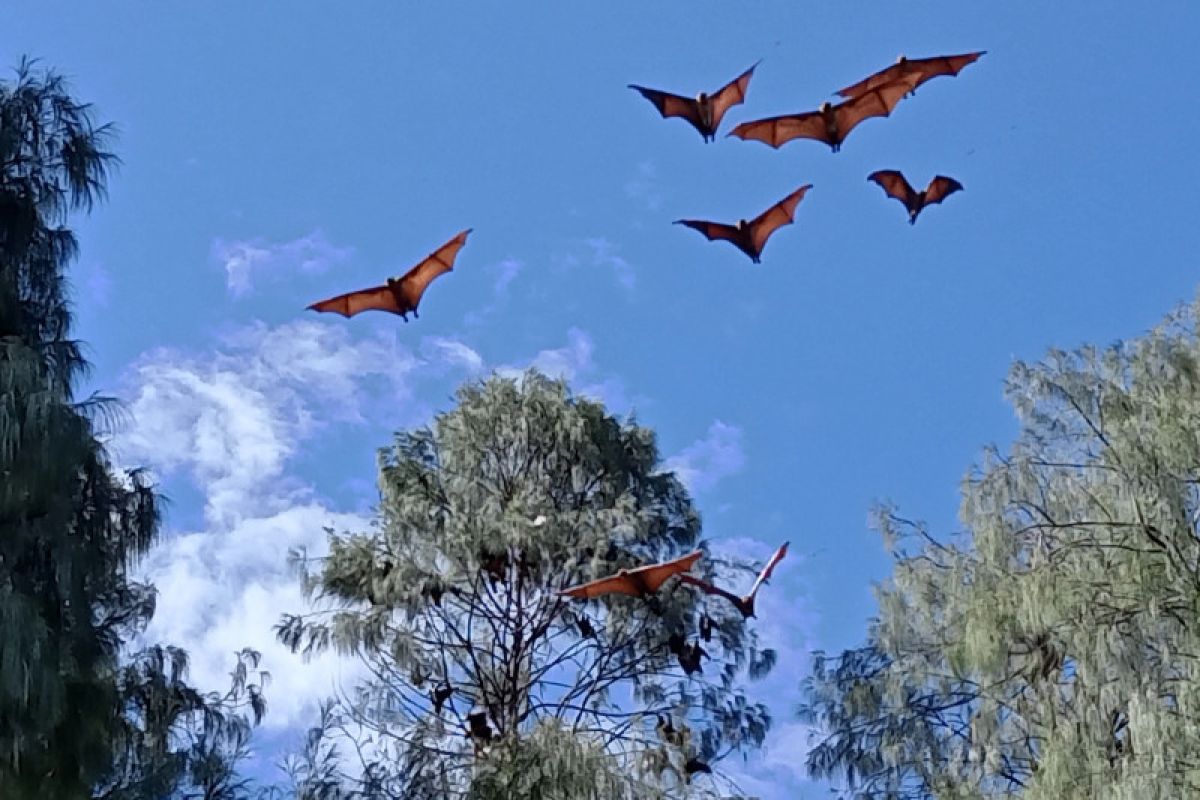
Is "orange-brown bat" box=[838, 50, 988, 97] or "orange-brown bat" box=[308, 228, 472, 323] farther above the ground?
"orange-brown bat" box=[838, 50, 988, 97]

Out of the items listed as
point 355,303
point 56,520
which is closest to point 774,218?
point 355,303

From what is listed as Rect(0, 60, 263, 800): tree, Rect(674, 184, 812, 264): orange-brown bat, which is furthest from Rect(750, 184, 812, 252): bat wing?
Rect(0, 60, 263, 800): tree

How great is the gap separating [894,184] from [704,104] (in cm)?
127

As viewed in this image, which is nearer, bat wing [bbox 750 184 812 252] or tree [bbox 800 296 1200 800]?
tree [bbox 800 296 1200 800]

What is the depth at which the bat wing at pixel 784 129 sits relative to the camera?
24.9ft

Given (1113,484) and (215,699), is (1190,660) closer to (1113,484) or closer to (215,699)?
(1113,484)

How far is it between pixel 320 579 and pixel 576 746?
236cm

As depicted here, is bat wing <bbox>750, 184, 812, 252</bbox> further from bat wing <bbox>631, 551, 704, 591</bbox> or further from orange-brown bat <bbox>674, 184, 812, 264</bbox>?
bat wing <bbox>631, 551, 704, 591</bbox>

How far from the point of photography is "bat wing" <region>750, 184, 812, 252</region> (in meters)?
7.84

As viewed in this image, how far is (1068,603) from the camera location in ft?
21.2

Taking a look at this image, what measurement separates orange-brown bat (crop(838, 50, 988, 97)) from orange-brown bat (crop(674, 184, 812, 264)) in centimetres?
63

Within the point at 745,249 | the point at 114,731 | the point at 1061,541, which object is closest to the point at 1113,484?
the point at 1061,541

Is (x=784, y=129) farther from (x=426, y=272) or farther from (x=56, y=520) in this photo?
(x=56, y=520)

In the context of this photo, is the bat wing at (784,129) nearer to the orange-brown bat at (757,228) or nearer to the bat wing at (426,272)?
the orange-brown bat at (757,228)
